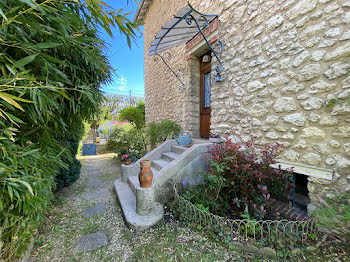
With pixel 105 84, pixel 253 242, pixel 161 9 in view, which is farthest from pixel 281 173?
pixel 161 9

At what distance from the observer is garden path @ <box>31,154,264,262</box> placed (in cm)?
156

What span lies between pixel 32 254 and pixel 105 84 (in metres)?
2.21

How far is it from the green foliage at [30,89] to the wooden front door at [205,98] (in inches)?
112

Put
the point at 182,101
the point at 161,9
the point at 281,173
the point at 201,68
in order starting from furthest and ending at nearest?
the point at 161,9 → the point at 182,101 → the point at 201,68 → the point at 281,173

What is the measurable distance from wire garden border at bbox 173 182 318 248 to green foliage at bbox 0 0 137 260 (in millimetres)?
1595

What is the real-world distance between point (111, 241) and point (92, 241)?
234 millimetres

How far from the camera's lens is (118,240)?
1.83 m

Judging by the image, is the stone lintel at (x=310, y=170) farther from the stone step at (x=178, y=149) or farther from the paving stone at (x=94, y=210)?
the paving stone at (x=94, y=210)

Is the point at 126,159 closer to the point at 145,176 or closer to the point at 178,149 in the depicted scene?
the point at 178,149

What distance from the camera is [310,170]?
6.23 ft

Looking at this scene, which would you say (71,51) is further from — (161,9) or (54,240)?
(161,9)

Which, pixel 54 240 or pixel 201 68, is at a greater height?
pixel 201 68

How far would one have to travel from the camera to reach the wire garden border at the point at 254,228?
1557mm

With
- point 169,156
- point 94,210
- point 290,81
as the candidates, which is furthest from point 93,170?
point 290,81
